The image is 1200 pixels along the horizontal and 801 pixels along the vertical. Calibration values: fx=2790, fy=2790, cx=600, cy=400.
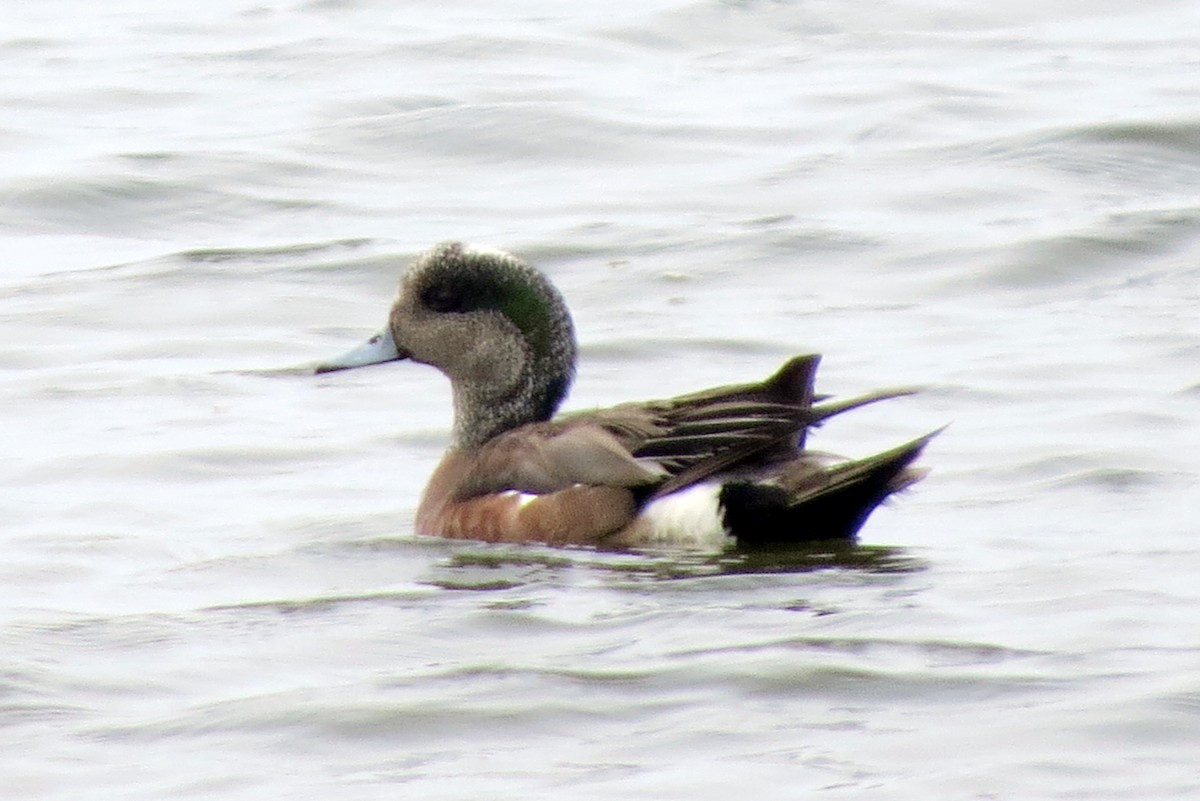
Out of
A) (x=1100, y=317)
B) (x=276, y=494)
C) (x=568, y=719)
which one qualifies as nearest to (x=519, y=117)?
(x=1100, y=317)

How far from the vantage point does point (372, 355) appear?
8.02m

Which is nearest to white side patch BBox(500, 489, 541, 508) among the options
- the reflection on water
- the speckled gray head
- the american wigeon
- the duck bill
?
the american wigeon

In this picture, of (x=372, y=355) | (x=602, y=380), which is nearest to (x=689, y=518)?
(x=372, y=355)

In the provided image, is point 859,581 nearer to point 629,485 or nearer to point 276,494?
point 629,485

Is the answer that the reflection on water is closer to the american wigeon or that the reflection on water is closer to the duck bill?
the american wigeon

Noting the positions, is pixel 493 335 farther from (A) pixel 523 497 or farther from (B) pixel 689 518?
(B) pixel 689 518

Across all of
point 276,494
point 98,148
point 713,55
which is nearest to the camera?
point 276,494

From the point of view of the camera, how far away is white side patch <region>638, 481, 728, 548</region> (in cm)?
699

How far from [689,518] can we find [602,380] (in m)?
2.46

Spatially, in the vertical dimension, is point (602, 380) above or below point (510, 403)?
below

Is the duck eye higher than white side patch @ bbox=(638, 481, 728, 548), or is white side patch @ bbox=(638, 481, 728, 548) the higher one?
the duck eye

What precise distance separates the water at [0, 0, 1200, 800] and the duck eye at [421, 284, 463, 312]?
1.95 feet

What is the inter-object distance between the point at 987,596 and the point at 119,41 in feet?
34.5

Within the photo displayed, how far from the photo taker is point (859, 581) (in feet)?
22.0
